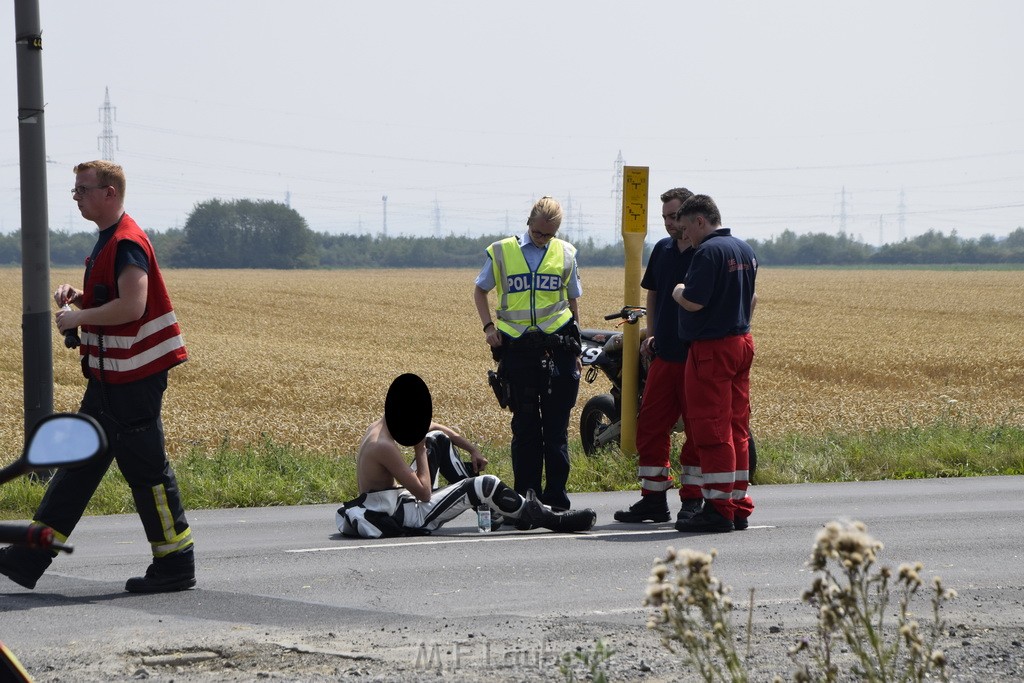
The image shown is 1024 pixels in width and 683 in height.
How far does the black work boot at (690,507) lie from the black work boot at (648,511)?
0.12 meters

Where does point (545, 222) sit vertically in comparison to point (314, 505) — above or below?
above

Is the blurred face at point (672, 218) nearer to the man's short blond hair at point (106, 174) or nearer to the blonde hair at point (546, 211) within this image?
the blonde hair at point (546, 211)

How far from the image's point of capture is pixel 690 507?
8.58m

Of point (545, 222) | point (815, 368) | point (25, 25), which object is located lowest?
point (815, 368)

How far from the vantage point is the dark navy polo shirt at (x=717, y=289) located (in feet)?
26.0

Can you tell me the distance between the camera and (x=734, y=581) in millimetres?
6652

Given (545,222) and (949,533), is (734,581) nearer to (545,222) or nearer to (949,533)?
(949,533)

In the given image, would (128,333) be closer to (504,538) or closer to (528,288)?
(504,538)

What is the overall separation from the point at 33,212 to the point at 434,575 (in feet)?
16.8

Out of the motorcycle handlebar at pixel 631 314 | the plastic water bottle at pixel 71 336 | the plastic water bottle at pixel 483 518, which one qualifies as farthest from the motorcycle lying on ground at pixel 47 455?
the motorcycle handlebar at pixel 631 314

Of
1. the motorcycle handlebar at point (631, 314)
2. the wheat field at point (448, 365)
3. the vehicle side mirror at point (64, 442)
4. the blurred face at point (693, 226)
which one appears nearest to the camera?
the vehicle side mirror at point (64, 442)

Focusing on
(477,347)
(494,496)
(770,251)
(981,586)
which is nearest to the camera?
(981,586)

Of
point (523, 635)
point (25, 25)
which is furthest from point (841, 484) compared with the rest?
point (25, 25)

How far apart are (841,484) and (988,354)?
2037cm
